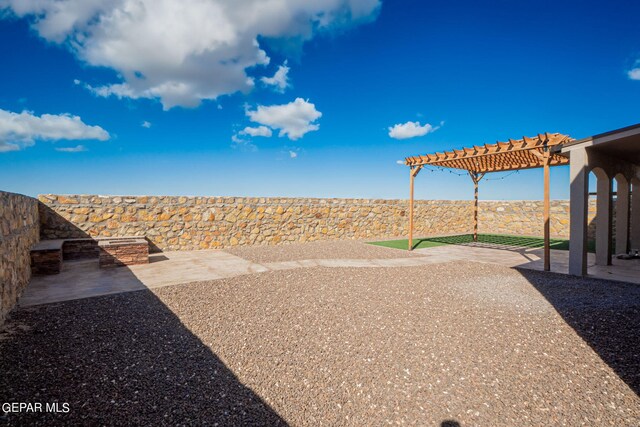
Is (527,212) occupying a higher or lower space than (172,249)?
higher

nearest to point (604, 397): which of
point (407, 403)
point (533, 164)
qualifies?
point (407, 403)

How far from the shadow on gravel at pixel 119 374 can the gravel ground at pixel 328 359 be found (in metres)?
0.01

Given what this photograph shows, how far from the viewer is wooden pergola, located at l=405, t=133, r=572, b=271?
687 centimetres

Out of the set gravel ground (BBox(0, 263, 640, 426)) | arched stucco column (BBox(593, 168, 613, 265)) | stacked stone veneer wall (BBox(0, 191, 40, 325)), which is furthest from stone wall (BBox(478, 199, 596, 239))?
stacked stone veneer wall (BBox(0, 191, 40, 325))

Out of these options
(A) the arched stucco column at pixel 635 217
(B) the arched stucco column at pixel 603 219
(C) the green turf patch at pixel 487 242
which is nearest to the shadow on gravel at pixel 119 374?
(C) the green turf patch at pixel 487 242

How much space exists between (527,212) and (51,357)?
1759 centimetres

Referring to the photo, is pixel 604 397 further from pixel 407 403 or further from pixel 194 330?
pixel 194 330

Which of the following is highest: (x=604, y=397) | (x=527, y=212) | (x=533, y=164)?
(x=533, y=164)

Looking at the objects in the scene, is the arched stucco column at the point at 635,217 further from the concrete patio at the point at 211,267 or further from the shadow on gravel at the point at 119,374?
the shadow on gravel at the point at 119,374

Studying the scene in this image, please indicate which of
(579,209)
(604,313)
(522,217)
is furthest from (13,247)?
(522,217)

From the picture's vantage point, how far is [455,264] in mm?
7223

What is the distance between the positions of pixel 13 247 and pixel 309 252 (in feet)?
20.3

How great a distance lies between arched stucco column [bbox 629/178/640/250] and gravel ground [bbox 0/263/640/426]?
20.5ft

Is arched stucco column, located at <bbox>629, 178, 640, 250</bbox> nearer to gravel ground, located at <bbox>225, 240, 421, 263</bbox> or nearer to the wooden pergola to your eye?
the wooden pergola
